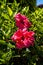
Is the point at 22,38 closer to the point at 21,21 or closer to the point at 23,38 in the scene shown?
the point at 23,38

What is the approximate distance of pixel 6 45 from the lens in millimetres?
3326

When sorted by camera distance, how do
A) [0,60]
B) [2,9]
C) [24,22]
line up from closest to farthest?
[0,60], [24,22], [2,9]

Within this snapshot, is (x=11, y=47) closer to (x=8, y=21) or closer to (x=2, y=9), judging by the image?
(x=8, y=21)

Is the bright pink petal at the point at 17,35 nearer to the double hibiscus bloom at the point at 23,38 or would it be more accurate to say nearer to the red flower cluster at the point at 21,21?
the double hibiscus bloom at the point at 23,38

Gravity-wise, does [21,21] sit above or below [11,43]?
above

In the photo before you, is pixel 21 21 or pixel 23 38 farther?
pixel 21 21

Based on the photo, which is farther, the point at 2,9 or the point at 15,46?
the point at 2,9

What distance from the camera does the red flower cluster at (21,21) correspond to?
3.57 m

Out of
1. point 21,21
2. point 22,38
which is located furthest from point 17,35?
point 21,21

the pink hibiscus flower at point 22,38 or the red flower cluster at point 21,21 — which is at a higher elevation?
the red flower cluster at point 21,21

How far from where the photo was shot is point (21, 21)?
3.66 metres

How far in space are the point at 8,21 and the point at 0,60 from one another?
0.65m

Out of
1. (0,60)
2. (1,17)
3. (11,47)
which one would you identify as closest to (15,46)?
(11,47)

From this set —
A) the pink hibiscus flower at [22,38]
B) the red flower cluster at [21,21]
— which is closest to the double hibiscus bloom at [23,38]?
the pink hibiscus flower at [22,38]
